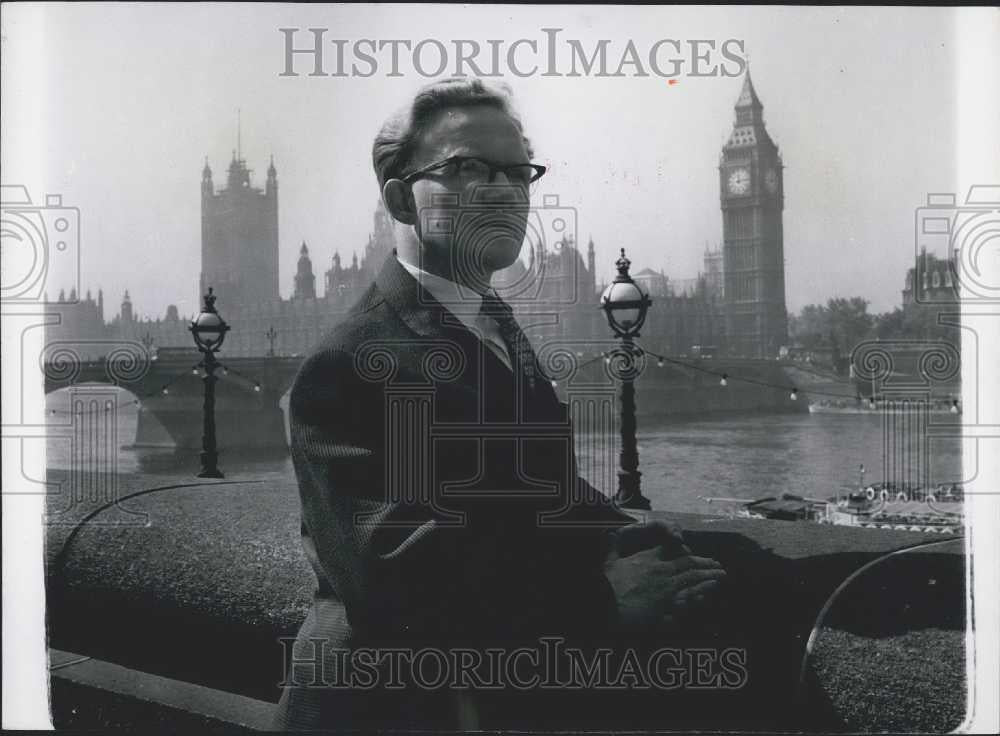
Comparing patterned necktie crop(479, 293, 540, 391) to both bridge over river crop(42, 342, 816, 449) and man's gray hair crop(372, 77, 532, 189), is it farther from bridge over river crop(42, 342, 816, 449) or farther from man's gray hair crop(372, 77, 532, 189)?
man's gray hair crop(372, 77, 532, 189)

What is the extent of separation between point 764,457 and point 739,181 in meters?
0.83

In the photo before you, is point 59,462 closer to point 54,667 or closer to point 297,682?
point 54,667

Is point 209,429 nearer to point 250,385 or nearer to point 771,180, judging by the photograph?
point 250,385

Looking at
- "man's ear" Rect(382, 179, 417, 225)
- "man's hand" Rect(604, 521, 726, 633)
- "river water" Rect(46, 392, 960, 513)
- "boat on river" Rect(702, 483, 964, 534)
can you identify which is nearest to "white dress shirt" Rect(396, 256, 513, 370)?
"man's ear" Rect(382, 179, 417, 225)

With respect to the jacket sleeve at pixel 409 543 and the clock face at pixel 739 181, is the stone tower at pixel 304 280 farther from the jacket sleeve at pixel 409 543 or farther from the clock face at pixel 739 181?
the clock face at pixel 739 181

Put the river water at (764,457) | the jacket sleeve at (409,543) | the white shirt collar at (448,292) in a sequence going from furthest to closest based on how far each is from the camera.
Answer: the river water at (764,457) → the white shirt collar at (448,292) → the jacket sleeve at (409,543)

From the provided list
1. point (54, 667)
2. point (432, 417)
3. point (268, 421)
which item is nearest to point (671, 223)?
point (432, 417)

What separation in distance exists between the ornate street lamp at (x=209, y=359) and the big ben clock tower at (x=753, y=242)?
4.92 ft

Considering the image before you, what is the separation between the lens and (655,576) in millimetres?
2416

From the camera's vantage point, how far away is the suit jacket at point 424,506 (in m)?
2.26

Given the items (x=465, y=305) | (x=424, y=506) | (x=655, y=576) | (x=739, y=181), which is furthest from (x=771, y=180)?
(x=424, y=506)

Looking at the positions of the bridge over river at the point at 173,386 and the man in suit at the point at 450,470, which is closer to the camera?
the man in suit at the point at 450,470

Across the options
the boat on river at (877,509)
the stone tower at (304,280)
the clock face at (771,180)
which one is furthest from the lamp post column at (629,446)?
the stone tower at (304,280)

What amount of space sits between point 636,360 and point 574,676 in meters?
0.93
